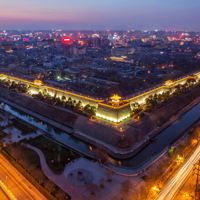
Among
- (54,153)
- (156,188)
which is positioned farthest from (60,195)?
(156,188)

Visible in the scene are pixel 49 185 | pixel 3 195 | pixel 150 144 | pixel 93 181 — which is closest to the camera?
pixel 3 195

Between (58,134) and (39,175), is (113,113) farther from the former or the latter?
(39,175)

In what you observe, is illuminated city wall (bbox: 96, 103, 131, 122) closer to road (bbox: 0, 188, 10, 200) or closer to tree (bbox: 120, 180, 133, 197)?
tree (bbox: 120, 180, 133, 197)

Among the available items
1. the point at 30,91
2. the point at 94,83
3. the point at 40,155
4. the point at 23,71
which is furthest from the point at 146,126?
the point at 23,71

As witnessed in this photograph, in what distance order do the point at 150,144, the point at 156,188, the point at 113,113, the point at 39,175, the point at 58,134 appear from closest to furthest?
the point at 156,188 → the point at 39,175 → the point at 150,144 → the point at 113,113 → the point at 58,134

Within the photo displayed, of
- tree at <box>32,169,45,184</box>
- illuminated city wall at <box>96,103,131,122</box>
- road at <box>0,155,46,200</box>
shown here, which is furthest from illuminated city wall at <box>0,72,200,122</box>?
road at <box>0,155,46,200</box>

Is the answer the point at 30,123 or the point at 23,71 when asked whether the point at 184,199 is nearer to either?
the point at 30,123
